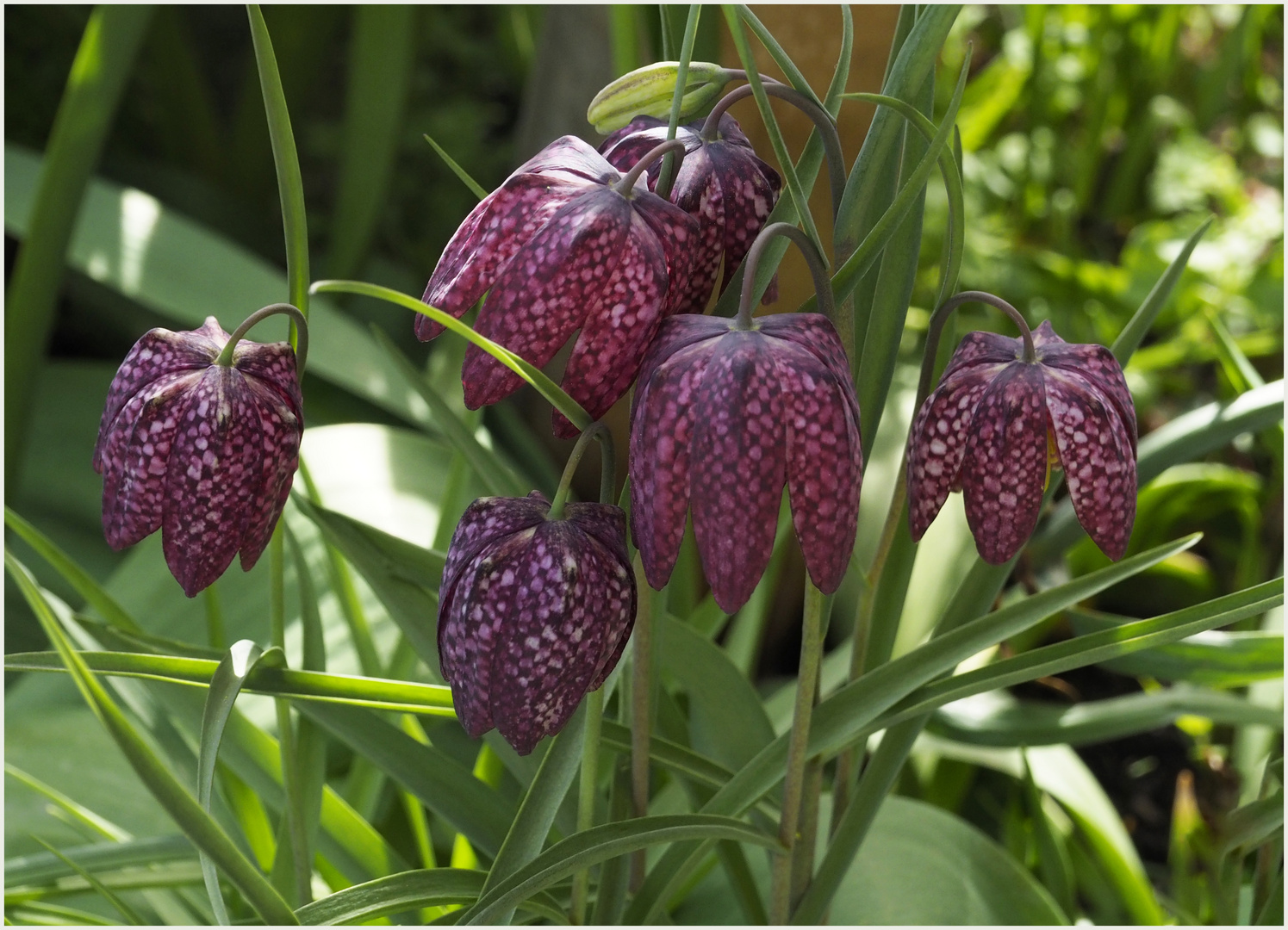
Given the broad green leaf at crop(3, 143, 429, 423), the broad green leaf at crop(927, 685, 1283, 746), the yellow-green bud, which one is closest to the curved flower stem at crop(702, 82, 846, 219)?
the yellow-green bud

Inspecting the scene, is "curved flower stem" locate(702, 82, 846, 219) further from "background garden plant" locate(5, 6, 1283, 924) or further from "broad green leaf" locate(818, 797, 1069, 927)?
"broad green leaf" locate(818, 797, 1069, 927)

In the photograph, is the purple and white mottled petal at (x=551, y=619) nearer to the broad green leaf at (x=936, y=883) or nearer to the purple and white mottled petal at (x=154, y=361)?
the purple and white mottled petal at (x=154, y=361)

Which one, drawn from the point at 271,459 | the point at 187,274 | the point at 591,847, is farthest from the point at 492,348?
the point at 187,274

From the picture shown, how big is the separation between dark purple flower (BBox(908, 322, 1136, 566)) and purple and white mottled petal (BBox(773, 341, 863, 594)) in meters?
0.08

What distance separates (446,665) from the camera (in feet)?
1.64

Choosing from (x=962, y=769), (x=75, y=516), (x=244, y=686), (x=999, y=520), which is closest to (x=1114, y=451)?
(x=999, y=520)

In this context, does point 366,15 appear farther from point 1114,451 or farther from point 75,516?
point 1114,451

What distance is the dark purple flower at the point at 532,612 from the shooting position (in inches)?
18.3

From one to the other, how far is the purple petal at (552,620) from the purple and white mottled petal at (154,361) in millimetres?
171

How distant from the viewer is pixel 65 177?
3.58 feet

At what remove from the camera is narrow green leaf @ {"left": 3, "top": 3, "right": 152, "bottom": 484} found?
1084 mm

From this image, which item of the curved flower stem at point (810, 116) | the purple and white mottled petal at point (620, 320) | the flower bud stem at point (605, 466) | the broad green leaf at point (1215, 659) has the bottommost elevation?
the broad green leaf at point (1215, 659)

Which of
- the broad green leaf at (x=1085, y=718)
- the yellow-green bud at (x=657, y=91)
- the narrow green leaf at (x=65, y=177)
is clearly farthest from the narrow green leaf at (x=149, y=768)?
the narrow green leaf at (x=65, y=177)

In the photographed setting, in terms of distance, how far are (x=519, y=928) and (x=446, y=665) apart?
23cm
